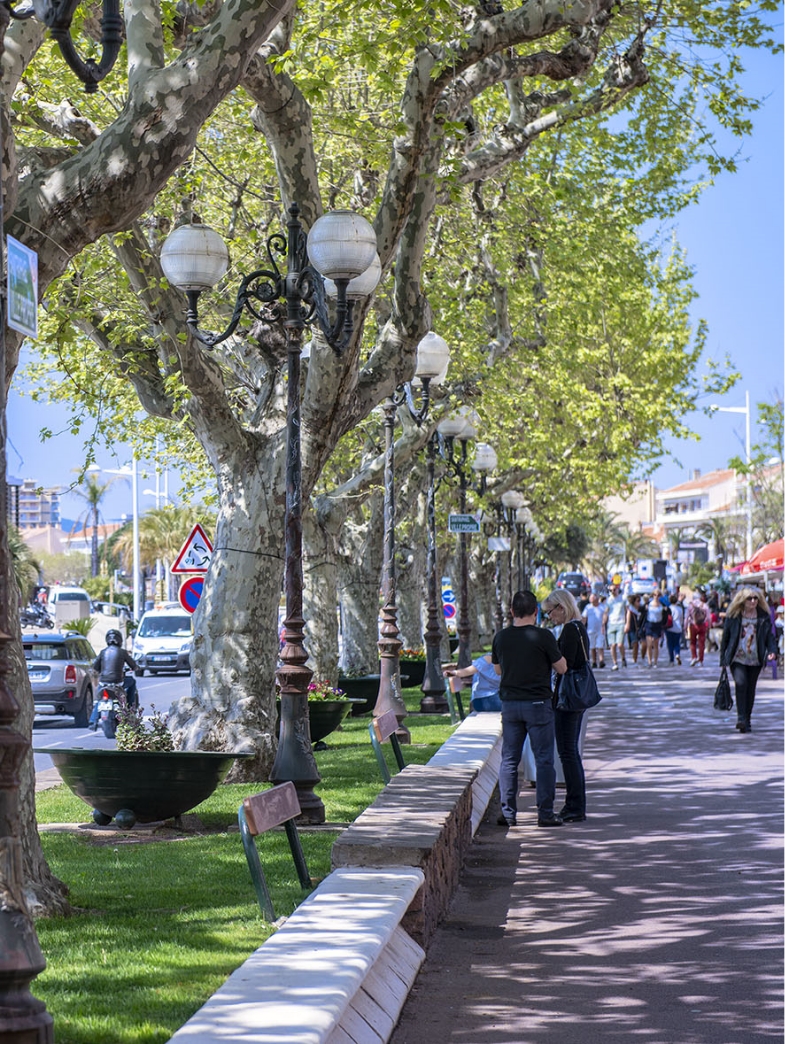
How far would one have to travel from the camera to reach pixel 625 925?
8.05 m

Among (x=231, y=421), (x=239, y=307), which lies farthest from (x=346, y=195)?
(x=239, y=307)

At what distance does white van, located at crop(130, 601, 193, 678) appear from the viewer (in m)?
42.9

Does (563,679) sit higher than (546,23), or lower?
lower

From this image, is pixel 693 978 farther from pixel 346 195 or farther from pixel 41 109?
pixel 346 195

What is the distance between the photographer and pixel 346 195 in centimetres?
1953

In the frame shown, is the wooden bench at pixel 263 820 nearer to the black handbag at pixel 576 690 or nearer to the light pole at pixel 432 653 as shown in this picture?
the black handbag at pixel 576 690

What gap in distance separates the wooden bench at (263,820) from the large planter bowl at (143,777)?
2539 millimetres

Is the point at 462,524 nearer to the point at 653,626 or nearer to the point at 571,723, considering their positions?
the point at 571,723


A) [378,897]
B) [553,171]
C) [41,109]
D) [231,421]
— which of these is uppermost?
[553,171]

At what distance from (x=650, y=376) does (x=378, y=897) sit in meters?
31.2

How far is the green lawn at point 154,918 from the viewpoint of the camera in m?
5.51

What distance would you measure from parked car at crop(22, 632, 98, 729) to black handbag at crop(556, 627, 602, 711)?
51.3 ft

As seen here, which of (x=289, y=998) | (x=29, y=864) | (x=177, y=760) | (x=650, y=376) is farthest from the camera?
(x=650, y=376)

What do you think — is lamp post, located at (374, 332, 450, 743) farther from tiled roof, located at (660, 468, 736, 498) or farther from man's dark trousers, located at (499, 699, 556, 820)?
tiled roof, located at (660, 468, 736, 498)
